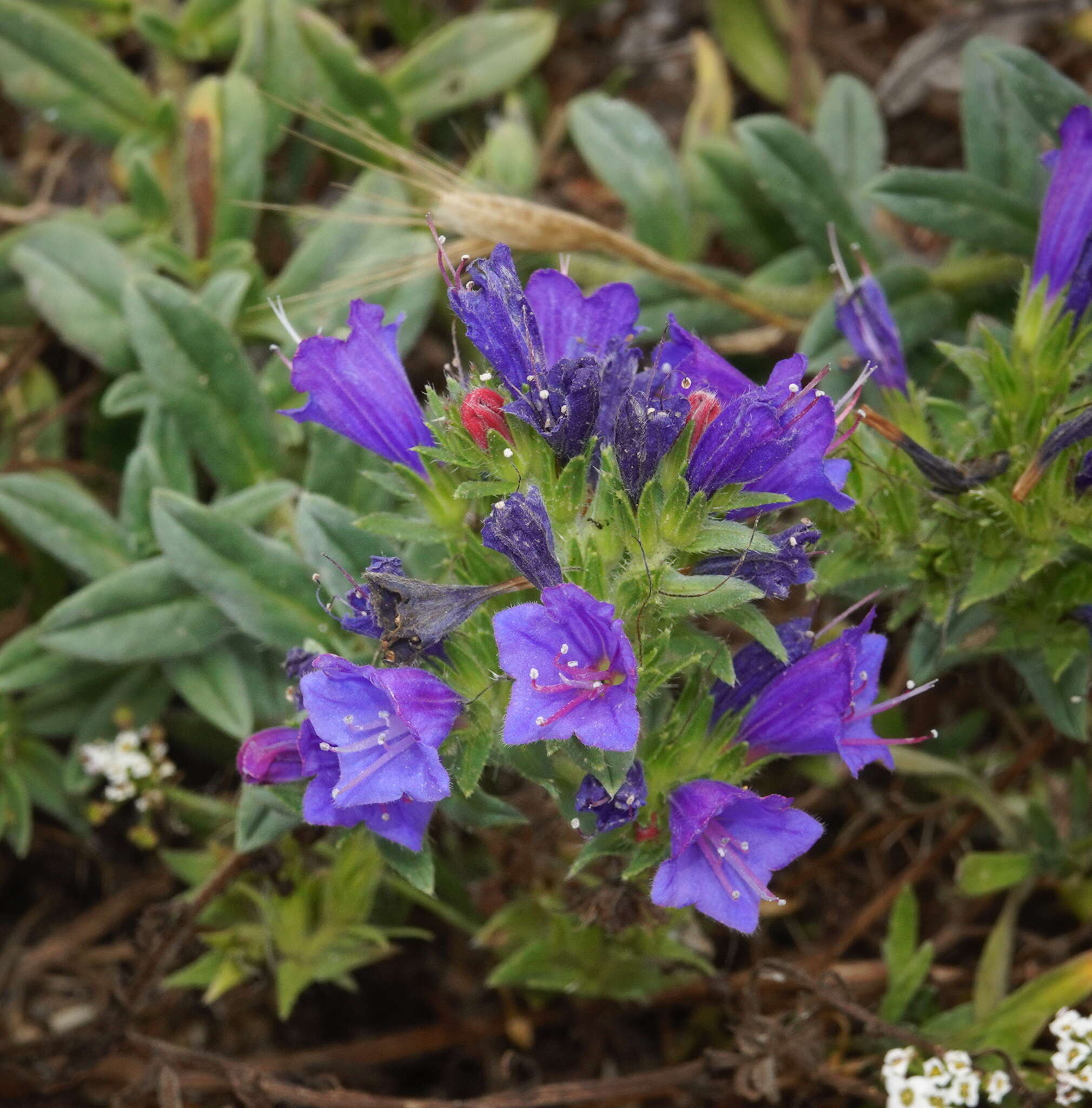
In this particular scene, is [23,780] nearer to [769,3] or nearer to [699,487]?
[699,487]

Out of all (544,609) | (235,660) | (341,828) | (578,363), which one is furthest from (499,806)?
(235,660)

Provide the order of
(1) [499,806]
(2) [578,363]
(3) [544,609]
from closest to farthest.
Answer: (3) [544,609] < (2) [578,363] < (1) [499,806]

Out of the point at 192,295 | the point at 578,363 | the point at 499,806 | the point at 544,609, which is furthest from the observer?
the point at 192,295

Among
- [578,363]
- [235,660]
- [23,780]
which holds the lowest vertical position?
[23,780]

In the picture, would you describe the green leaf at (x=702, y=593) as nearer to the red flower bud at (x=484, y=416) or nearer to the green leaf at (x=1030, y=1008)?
the red flower bud at (x=484, y=416)

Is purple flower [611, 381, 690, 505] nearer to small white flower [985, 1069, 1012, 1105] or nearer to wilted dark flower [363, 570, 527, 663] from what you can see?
wilted dark flower [363, 570, 527, 663]

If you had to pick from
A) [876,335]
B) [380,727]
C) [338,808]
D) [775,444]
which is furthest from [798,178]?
[338,808]

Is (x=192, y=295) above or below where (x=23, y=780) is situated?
above

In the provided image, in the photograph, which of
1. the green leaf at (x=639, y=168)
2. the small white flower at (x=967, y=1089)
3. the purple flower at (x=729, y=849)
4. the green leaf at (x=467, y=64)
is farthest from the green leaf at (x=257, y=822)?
the green leaf at (x=467, y=64)

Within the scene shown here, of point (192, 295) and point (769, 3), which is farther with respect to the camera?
point (769, 3)
